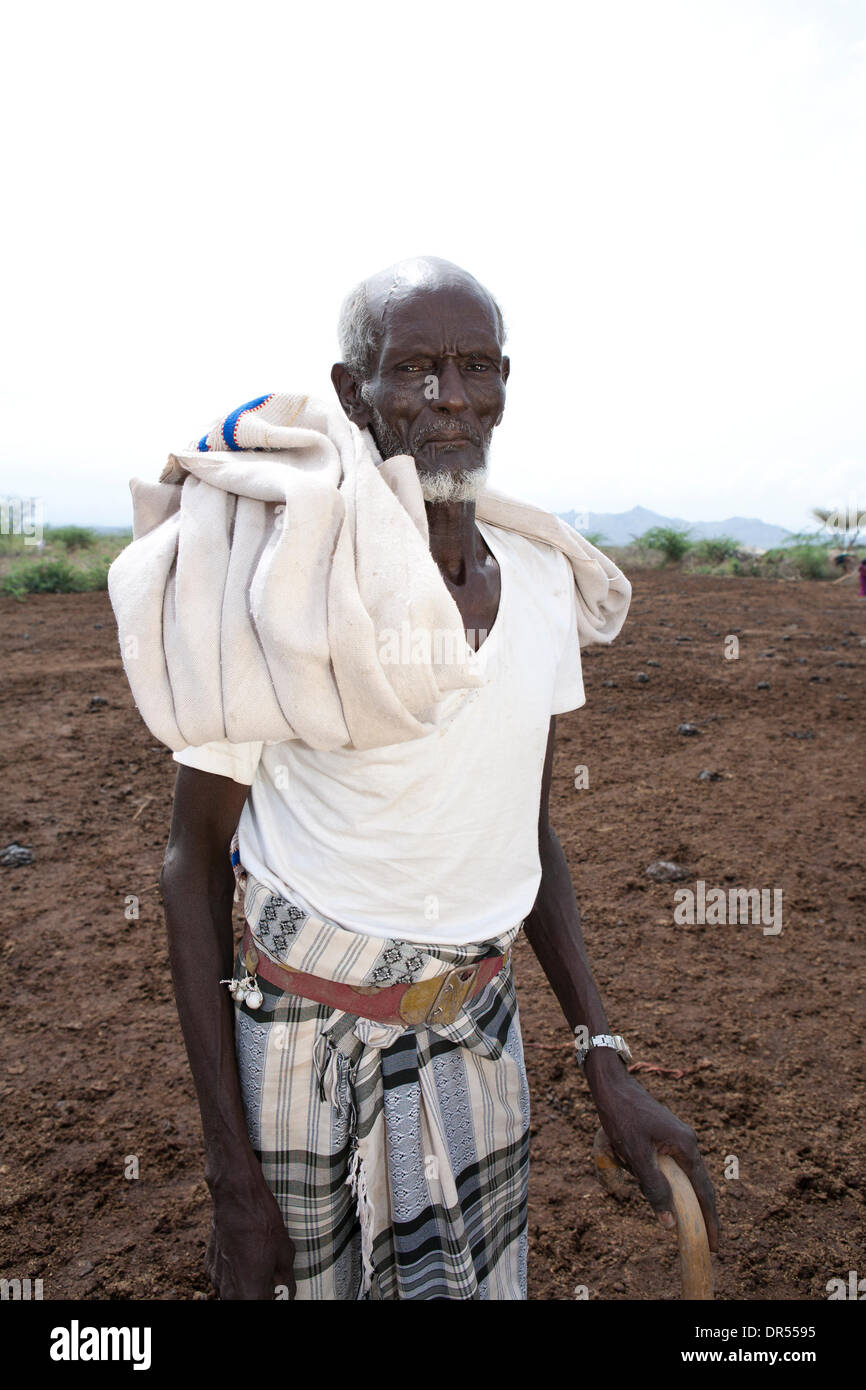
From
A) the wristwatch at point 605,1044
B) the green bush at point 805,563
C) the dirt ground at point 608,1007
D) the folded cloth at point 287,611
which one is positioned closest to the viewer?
the folded cloth at point 287,611

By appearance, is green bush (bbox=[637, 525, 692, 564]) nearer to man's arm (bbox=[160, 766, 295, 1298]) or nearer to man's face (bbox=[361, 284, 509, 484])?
man's face (bbox=[361, 284, 509, 484])

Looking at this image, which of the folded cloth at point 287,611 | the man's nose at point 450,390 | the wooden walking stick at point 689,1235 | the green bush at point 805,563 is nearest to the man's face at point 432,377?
the man's nose at point 450,390

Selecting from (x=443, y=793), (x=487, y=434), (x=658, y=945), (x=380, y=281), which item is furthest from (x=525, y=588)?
(x=658, y=945)

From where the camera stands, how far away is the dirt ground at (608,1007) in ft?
7.74

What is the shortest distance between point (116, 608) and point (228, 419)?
325 millimetres

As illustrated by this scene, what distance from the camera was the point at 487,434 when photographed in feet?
5.08

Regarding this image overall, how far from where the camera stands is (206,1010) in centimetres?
136

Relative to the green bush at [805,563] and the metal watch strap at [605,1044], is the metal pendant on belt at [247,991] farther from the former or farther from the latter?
the green bush at [805,563]

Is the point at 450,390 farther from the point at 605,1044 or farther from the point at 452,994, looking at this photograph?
the point at 605,1044

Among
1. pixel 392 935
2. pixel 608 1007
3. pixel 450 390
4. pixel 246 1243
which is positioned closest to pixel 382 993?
pixel 392 935

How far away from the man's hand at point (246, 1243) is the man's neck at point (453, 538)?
982mm

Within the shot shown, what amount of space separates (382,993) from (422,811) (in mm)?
281

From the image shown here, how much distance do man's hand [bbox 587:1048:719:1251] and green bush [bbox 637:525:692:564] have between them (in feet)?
57.6

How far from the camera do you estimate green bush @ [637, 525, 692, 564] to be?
18.3 meters
